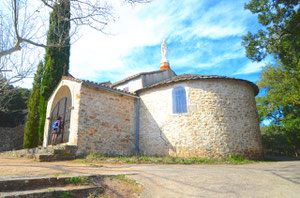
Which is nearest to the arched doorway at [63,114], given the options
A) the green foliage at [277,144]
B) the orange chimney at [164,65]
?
the orange chimney at [164,65]

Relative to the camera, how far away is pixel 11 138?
64.7 feet

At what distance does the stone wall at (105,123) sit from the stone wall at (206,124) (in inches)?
46.8

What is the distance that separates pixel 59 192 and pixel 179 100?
28.3ft

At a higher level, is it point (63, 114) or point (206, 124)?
point (63, 114)

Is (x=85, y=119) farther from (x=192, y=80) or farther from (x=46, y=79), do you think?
(x=46, y=79)

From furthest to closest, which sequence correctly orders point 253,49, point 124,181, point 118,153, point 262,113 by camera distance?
point 262,113
point 253,49
point 118,153
point 124,181

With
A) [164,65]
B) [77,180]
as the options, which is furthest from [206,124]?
[164,65]

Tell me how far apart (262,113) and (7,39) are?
19315mm

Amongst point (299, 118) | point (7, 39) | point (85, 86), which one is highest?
point (7, 39)

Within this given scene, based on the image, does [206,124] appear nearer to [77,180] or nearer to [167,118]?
[167,118]

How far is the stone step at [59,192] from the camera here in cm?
317

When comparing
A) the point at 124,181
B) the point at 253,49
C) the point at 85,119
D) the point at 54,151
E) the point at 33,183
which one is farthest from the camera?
the point at 253,49

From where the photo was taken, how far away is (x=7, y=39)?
8594 millimetres

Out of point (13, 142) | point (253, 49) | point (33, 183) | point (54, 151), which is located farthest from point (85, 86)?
point (13, 142)
